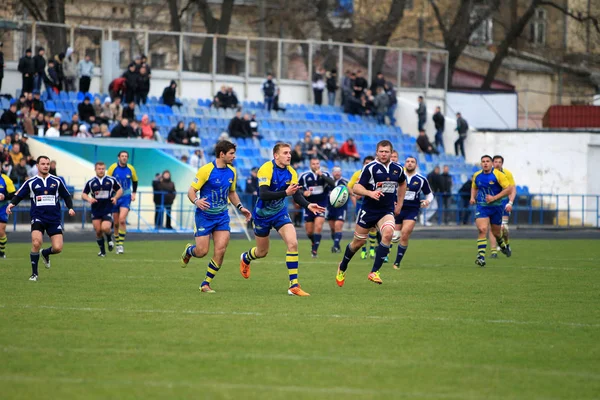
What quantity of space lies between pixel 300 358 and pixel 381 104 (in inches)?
1314

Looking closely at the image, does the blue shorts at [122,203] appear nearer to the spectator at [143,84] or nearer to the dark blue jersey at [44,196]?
the dark blue jersey at [44,196]

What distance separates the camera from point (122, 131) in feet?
106

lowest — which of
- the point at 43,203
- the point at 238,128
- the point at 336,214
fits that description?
the point at 336,214

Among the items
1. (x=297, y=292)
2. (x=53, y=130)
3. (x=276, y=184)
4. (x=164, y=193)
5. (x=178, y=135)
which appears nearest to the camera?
(x=297, y=292)

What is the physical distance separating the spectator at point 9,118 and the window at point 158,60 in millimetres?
10720

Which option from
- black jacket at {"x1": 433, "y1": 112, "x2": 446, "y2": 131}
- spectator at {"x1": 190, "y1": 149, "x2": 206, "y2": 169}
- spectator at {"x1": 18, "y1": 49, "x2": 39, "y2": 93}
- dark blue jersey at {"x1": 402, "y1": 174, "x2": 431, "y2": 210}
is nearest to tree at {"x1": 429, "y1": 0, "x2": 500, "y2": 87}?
black jacket at {"x1": 433, "y1": 112, "x2": 446, "y2": 131}

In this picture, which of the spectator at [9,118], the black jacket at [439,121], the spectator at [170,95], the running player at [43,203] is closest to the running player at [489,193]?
the running player at [43,203]

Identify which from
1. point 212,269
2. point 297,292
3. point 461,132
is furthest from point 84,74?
point 297,292

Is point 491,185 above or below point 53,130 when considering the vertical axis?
below

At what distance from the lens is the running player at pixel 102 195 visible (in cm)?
2150

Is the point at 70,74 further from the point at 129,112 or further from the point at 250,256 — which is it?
the point at 250,256

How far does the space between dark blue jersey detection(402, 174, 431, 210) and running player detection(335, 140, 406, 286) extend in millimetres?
3903

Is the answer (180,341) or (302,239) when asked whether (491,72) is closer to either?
(302,239)

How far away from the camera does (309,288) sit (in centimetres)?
1505
